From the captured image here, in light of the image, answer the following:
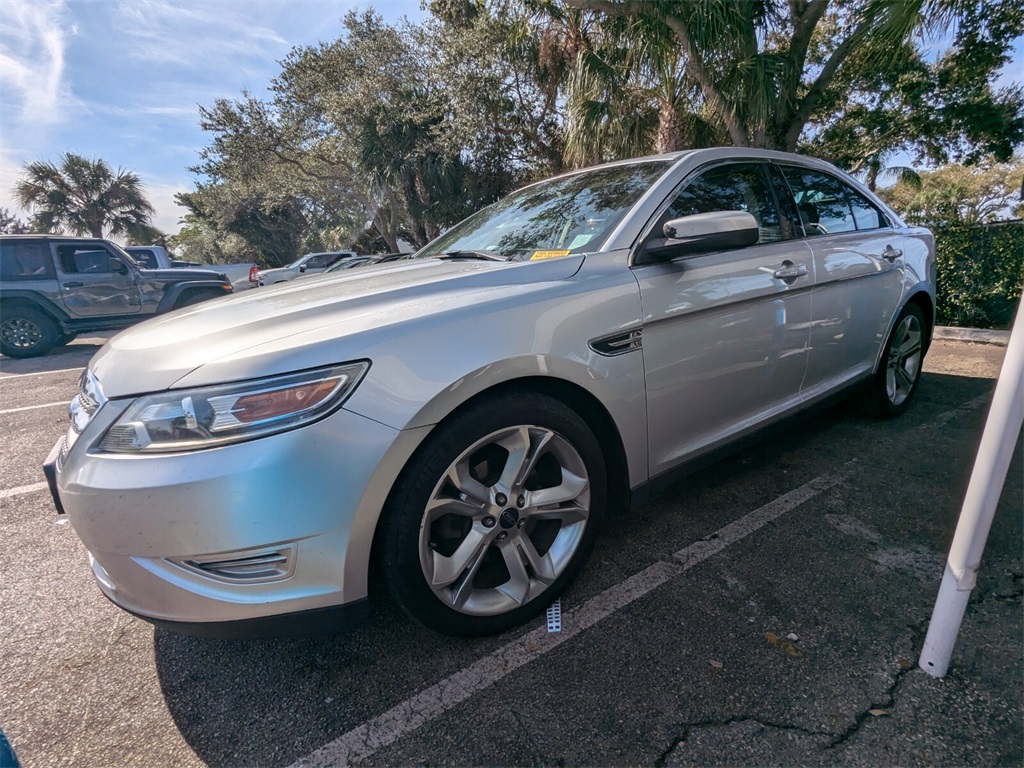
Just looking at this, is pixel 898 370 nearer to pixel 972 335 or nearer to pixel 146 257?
pixel 972 335

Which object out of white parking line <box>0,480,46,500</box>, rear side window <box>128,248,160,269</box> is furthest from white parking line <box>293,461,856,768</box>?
rear side window <box>128,248,160,269</box>

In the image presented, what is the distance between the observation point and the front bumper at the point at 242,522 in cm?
134

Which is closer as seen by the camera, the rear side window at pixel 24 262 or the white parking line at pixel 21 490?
the white parking line at pixel 21 490

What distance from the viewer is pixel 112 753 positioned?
1492 millimetres

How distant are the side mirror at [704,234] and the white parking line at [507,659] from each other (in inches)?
49.0

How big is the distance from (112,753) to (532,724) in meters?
1.17

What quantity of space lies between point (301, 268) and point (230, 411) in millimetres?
18270

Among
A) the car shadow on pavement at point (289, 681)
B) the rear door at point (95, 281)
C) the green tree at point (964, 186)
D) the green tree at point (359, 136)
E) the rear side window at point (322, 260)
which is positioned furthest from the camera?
the green tree at point (964, 186)

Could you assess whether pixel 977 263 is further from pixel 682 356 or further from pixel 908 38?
pixel 682 356

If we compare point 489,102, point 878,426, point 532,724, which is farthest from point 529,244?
point 489,102

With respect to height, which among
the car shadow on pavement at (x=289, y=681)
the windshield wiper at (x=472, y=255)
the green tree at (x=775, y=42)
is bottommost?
the car shadow on pavement at (x=289, y=681)

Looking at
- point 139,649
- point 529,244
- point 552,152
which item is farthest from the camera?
point 552,152

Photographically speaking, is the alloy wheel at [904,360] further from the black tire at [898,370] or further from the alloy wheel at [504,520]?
the alloy wheel at [504,520]

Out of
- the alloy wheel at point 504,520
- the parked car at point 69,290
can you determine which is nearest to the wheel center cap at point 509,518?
the alloy wheel at point 504,520
